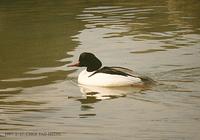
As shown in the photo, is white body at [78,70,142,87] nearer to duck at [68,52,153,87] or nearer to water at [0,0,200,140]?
duck at [68,52,153,87]

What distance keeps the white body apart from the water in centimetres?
14

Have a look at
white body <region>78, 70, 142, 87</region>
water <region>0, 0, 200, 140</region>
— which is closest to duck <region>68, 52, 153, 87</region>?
white body <region>78, 70, 142, 87</region>

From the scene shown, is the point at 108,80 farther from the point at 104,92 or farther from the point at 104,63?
the point at 104,63

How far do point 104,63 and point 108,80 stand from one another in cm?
273

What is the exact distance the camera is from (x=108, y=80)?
12.5m

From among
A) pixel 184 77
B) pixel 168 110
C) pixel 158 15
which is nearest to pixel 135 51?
pixel 184 77

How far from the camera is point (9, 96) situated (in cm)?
1220

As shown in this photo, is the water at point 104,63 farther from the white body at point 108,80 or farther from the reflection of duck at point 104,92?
the white body at point 108,80

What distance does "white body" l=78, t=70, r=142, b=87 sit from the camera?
12.3 metres

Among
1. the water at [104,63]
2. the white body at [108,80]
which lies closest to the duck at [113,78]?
the white body at [108,80]

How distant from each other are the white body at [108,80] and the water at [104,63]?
0.46 feet

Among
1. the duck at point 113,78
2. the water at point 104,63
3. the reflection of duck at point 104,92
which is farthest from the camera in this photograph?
the duck at point 113,78

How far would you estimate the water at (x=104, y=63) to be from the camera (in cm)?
991

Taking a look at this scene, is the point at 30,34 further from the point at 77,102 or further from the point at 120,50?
the point at 77,102
